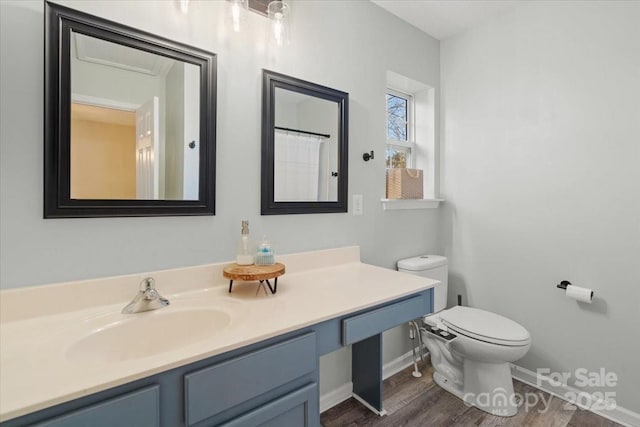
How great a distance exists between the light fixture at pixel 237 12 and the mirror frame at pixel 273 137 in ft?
0.71

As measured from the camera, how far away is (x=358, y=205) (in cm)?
184

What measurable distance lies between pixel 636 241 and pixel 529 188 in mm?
564

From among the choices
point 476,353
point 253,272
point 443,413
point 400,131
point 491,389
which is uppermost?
point 400,131

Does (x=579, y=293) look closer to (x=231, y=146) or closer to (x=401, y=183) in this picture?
(x=401, y=183)

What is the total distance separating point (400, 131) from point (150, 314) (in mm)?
2089

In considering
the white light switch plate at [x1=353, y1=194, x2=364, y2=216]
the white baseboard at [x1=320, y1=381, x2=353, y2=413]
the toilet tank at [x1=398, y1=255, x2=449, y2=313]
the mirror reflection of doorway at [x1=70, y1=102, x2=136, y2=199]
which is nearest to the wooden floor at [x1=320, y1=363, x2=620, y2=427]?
the white baseboard at [x1=320, y1=381, x2=353, y2=413]

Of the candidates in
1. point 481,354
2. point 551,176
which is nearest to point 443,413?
point 481,354

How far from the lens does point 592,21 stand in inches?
65.1

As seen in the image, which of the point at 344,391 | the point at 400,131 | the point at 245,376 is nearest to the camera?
the point at 245,376

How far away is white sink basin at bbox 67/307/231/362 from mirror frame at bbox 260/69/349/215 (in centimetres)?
56

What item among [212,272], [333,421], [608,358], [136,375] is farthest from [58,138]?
[608,358]

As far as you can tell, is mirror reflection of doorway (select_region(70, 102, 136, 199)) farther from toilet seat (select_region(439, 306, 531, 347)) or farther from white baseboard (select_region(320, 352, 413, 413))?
toilet seat (select_region(439, 306, 531, 347))

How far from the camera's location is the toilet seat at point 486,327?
62.4 inches

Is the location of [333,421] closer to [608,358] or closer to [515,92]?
[608,358]
